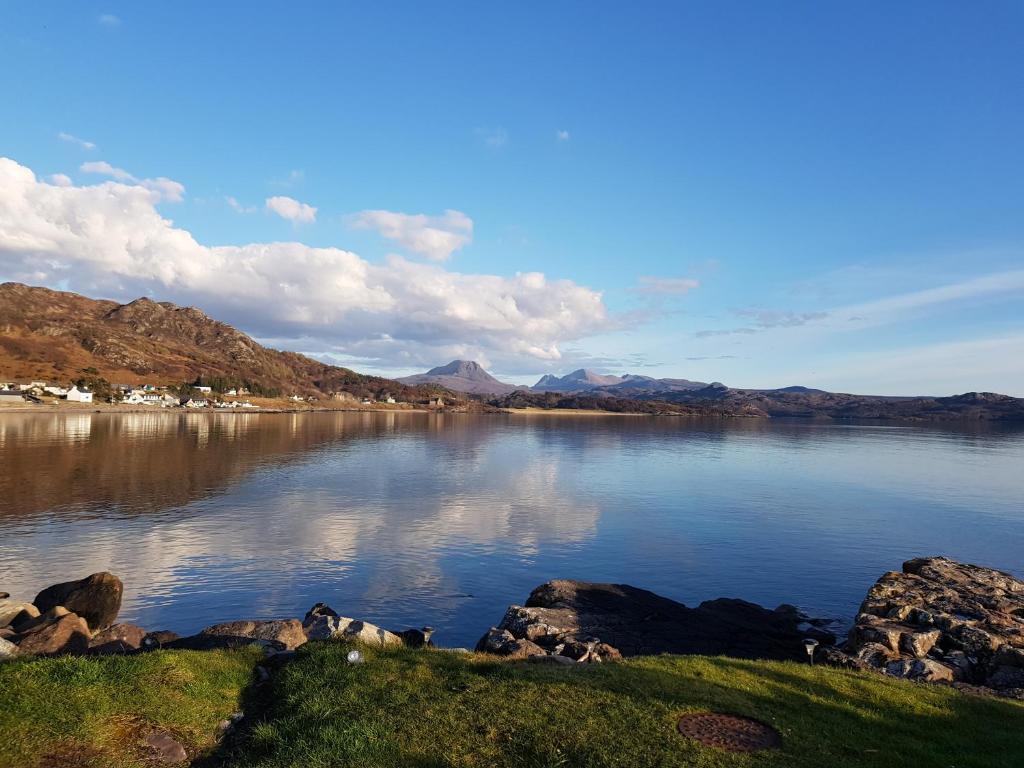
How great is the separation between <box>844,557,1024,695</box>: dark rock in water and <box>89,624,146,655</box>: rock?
88.5 ft

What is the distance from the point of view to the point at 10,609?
26562mm

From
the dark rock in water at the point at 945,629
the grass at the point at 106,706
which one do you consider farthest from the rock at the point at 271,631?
the dark rock in water at the point at 945,629

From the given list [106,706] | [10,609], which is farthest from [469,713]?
[10,609]

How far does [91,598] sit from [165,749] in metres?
21.3

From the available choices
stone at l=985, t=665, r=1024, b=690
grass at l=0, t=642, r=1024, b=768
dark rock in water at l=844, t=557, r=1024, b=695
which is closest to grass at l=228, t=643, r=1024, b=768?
grass at l=0, t=642, r=1024, b=768

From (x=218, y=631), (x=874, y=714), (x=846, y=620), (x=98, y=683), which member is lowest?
(x=846, y=620)

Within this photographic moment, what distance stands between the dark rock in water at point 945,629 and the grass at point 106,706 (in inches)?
853

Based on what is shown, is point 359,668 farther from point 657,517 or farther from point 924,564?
→ point 657,517

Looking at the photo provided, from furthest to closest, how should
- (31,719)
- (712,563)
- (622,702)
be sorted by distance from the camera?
(712,563) < (622,702) < (31,719)

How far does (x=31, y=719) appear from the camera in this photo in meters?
11.7

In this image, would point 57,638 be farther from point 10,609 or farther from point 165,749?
point 165,749

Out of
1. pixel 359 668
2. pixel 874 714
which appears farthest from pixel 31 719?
pixel 874 714

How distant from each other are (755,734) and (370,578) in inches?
1126

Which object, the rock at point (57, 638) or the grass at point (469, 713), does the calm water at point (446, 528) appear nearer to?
the rock at point (57, 638)
